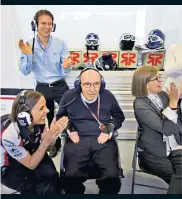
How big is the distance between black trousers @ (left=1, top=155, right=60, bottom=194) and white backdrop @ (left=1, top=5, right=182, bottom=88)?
612mm

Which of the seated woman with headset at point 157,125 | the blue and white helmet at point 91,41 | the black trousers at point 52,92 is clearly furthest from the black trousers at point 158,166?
the blue and white helmet at point 91,41

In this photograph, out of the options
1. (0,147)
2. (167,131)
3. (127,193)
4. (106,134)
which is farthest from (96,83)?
(127,193)

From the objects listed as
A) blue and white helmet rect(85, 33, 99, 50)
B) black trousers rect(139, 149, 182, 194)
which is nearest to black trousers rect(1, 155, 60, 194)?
black trousers rect(139, 149, 182, 194)

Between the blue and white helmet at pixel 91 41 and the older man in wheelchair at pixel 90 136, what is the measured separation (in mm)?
610

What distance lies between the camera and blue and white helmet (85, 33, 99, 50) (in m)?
2.12

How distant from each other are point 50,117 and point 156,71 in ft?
2.81

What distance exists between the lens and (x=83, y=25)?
215cm

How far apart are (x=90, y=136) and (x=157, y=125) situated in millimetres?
428

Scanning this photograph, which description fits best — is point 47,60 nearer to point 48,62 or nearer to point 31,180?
point 48,62

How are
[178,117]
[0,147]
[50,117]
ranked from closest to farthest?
[0,147] < [178,117] < [50,117]

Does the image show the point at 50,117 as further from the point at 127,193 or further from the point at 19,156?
the point at 127,193

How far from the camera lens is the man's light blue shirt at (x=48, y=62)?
1740mm

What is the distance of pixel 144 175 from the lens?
79.0 inches

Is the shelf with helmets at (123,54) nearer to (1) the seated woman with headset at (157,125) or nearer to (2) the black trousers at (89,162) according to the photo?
(1) the seated woman with headset at (157,125)
